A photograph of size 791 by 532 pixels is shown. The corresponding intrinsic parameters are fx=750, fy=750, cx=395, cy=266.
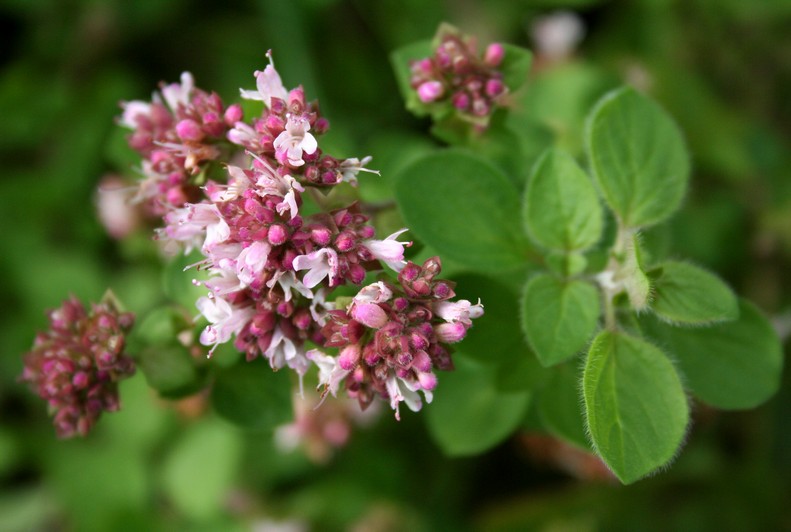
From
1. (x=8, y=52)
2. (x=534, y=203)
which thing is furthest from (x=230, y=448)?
(x=8, y=52)

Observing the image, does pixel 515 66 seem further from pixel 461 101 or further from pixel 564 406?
pixel 564 406

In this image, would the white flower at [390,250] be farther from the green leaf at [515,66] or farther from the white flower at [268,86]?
the green leaf at [515,66]

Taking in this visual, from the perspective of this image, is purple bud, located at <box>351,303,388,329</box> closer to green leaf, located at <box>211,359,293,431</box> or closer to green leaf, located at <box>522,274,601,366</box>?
green leaf, located at <box>522,274,601,366</box>

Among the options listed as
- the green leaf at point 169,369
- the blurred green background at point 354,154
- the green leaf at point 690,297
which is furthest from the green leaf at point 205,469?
the green leaf at point 690,297

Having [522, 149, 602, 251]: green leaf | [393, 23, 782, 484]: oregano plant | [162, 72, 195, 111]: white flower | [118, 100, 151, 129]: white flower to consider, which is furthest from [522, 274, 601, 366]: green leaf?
[118, 100, 151, 129]: white flower

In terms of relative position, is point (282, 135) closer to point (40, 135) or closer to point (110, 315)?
point (110, 315)

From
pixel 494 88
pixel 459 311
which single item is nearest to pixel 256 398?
pixel 459 311
